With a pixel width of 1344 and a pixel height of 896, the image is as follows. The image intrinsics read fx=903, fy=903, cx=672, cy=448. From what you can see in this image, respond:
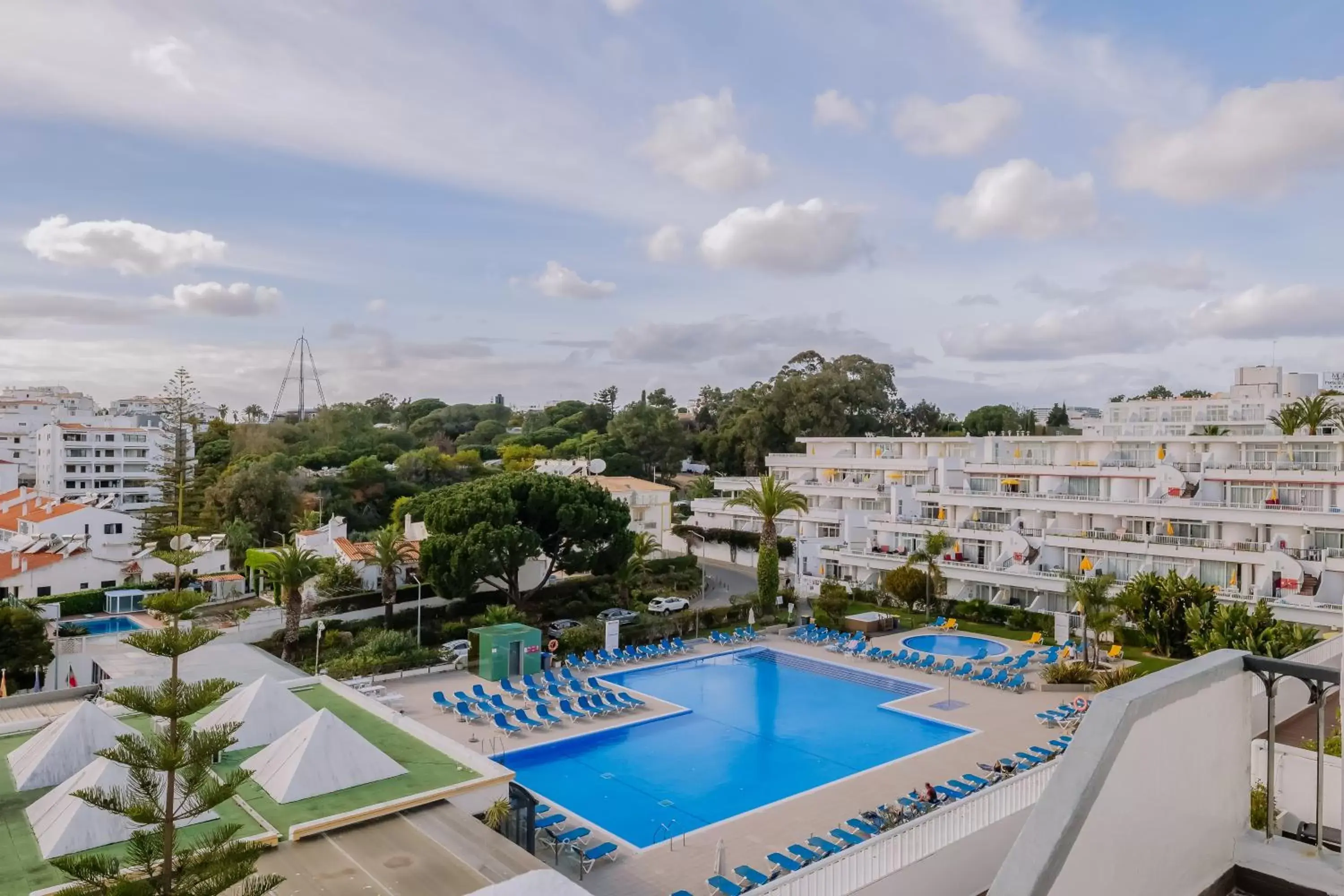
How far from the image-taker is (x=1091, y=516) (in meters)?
31.8

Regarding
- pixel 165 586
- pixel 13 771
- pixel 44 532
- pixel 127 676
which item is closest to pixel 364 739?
pixel 13 771

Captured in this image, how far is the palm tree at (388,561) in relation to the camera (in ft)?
91.9

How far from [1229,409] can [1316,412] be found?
1022cm

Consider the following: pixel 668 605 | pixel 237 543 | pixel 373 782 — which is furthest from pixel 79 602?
pixel 373 782

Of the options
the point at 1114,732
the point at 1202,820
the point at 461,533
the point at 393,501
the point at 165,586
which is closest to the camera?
the point at 1114,732

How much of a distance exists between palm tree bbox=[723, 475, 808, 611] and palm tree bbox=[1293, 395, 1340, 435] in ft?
57.5

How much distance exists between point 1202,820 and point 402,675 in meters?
22.8

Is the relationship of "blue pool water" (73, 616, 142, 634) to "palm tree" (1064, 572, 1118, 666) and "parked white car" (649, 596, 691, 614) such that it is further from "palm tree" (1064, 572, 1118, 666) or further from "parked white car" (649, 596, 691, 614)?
"palm tree" (1064, 572, 1118, 666)

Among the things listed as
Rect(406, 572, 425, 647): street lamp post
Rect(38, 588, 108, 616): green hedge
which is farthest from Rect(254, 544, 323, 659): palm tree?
Rect(38, 588, 108, 616): green hedge

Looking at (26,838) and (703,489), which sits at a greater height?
(703,489)

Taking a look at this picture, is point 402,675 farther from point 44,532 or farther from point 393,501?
point 393,501

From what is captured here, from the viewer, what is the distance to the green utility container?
2412 centimetres

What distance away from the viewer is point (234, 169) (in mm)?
24953

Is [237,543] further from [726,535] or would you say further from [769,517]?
[769,517]
